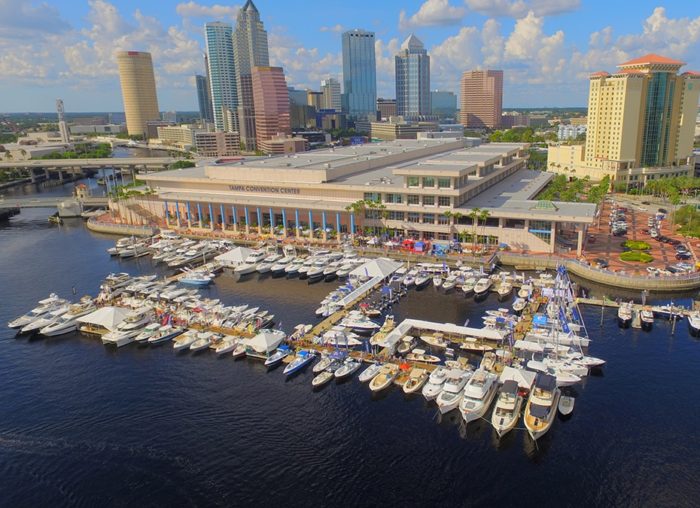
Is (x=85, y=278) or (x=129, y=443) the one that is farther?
(x=85, y=278)

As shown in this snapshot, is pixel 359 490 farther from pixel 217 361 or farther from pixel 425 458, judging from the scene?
pixel 217 361

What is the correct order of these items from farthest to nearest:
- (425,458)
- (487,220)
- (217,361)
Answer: (487,220) < (217,361) < (425,458)

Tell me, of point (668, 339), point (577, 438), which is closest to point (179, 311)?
point (577, 438)

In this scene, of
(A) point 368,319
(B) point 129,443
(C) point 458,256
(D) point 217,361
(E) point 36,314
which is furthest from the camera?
(C) point 458,256

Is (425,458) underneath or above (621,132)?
underneath

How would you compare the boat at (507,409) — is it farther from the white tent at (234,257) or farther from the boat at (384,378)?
the white tent at (234,257)

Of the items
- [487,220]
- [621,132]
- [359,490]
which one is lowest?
[359,490]

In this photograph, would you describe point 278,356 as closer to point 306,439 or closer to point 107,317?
point 306,439
